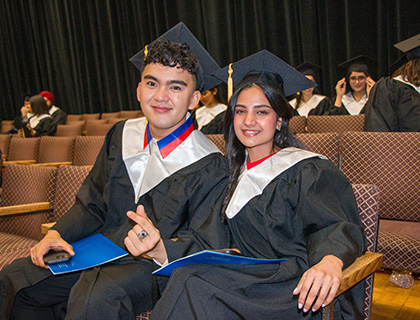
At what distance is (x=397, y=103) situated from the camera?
3658mm

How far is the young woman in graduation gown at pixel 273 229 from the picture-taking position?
4.42 ft

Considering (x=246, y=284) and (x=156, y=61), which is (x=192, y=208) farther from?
(x=156, y=61)

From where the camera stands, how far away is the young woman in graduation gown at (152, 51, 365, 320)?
1348 mm

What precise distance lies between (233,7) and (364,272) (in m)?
9.02

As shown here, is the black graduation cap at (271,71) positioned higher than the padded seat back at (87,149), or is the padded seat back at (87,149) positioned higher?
the black graduation cap at (271,71)

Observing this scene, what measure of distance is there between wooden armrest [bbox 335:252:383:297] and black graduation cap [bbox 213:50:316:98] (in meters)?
0.80

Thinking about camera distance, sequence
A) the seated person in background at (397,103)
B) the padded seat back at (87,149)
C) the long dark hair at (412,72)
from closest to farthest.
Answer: the long dark hair at (412,72) < the seated person in background at (397,103) < the padded seat back at (87,149)

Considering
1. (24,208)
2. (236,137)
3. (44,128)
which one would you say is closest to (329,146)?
(236,137)

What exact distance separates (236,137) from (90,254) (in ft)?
2.73

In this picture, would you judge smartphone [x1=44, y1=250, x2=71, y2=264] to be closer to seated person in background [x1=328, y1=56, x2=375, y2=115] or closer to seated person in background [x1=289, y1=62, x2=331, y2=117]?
seated person in background [x1=328, y1=56, x2=375, y2=115]

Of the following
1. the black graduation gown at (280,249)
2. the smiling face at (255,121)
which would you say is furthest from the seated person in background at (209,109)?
the black graduation gown at (280,249)

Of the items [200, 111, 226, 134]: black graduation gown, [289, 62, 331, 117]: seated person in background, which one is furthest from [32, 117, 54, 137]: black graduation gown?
[289, 62, 331, 117]: seated person in background

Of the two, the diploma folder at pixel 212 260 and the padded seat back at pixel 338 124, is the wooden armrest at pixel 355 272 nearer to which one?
the diploma folder at pixel 212 260

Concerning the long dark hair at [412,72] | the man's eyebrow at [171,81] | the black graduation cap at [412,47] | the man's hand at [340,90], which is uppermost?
the black graduation cap at [412,47]
